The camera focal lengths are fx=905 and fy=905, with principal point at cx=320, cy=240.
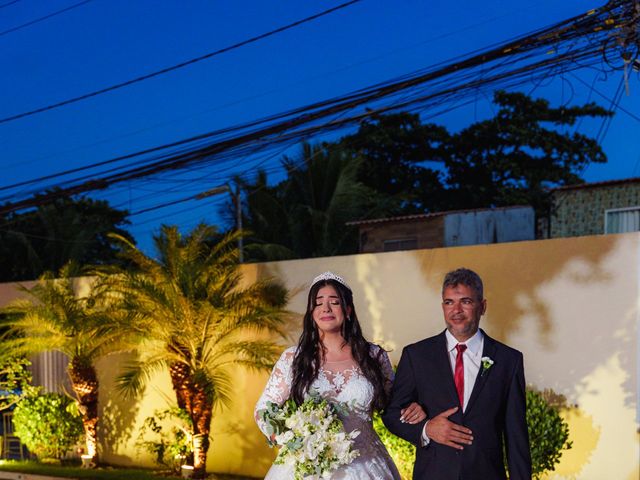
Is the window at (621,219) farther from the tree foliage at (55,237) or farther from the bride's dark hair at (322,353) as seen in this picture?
the tree foliage at (55,237)

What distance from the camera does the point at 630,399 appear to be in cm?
894

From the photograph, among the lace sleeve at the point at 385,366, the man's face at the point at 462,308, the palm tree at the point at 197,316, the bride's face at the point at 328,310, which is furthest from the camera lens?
the palm tree at the point at 197,316

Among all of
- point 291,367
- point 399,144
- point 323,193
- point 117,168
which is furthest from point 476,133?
point 291,367

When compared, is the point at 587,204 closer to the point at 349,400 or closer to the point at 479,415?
the point at 349,400

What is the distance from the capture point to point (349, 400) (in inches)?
199

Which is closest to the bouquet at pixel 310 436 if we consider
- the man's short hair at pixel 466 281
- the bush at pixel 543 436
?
the man's short hair at pixel 466 281

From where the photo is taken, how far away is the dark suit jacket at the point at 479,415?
4.15 m

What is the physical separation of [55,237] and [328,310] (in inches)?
1025

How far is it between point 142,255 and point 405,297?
362 centimetres

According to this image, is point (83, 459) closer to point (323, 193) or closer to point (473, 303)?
point (473, 303)

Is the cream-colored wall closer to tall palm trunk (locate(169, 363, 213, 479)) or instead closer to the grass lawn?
tall palm trunk (locate(169, 363, 213, 479))

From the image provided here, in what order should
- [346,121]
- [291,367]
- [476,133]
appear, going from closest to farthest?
[291,367]
[346,121]
[476,133]

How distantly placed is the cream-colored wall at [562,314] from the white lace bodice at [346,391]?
4586mm

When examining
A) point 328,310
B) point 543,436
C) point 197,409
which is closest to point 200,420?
point 197,409
